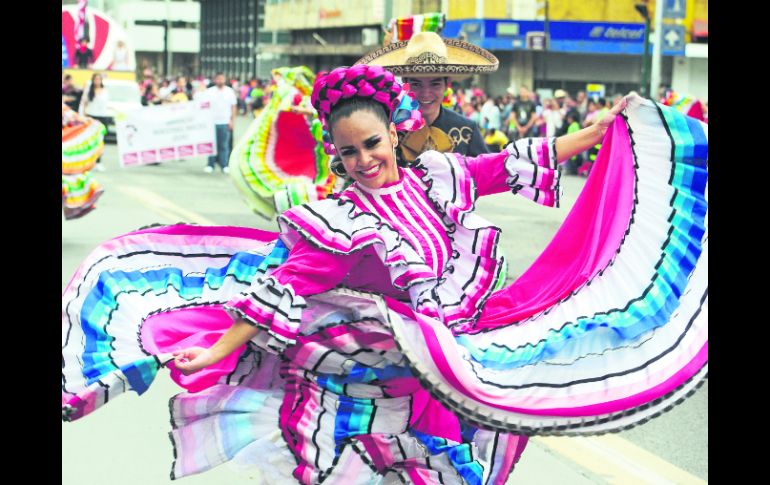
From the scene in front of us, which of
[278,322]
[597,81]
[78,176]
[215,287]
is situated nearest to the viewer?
[278,322]

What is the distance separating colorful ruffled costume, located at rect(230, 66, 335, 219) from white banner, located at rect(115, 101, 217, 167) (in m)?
5.07

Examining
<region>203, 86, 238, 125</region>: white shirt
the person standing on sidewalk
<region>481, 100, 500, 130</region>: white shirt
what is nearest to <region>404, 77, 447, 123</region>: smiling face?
the person standing on sidewalk

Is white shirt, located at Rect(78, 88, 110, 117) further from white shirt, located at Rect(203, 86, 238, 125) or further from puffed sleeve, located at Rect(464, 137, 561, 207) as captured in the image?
puffed sleeve, located at Rect(464, 137, 561, 207)

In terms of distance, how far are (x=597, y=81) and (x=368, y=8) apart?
1274 centimetres

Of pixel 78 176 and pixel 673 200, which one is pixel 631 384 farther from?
pixel 78 176

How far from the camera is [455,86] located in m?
34.8

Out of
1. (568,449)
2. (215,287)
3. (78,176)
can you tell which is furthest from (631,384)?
(78,176)

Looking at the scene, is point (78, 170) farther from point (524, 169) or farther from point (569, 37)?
point (569, 37)

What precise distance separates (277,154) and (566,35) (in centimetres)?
3368

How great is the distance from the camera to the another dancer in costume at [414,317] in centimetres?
337

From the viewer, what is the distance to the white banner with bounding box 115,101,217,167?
15.4 metres

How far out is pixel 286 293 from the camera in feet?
11.4

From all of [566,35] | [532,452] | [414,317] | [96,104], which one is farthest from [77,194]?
[566,35]
